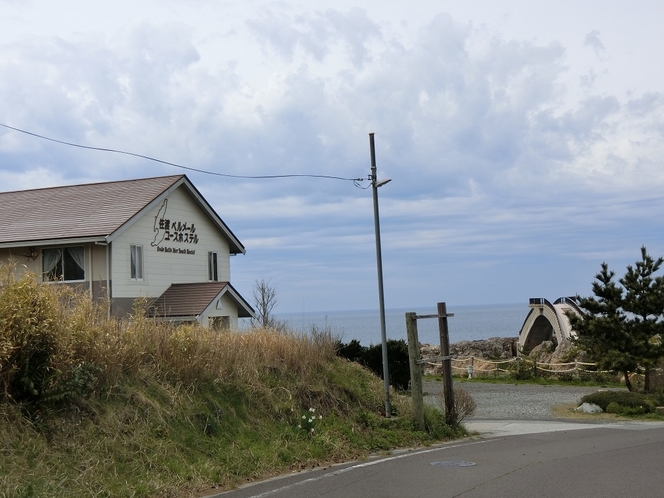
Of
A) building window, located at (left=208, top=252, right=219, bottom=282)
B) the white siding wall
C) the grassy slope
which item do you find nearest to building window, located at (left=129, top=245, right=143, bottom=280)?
the white siding wall

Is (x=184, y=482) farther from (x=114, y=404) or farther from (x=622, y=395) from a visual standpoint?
(x=622, y=395)

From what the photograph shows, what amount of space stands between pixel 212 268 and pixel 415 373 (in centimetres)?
1925

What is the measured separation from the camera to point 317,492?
9.71 m

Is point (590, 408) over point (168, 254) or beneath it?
beneath

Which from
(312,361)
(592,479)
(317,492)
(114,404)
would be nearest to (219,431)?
(114,404)

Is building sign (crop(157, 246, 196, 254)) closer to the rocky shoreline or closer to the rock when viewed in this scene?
the rock

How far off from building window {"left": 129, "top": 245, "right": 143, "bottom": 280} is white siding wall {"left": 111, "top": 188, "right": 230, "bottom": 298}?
15 cm

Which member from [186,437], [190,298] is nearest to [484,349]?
[190,298]

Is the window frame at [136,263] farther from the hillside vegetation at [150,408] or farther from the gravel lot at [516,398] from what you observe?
the hillside vegetation at [150,408]

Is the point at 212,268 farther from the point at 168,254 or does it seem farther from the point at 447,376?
the point at 447,376

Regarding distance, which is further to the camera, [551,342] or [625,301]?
[551,342]

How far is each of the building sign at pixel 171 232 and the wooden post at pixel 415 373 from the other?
1608cm

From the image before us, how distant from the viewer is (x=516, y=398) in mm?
26750

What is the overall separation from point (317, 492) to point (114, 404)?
3.32m
